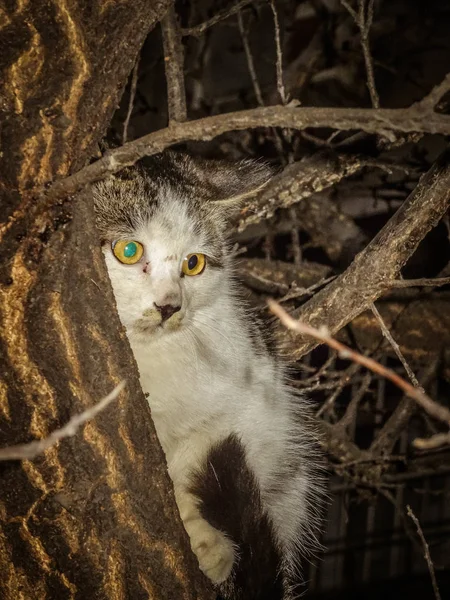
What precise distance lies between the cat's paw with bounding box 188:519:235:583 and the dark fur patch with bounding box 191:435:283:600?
0.08 ft

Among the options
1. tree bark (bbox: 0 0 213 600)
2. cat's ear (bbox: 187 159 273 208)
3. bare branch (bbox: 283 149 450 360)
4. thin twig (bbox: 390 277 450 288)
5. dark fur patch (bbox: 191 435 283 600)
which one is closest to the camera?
tree bark (bbox: 0 0 213 600)

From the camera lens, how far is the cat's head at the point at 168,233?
1.59m

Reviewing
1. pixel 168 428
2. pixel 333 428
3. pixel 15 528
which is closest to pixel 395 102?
pixel 333 428

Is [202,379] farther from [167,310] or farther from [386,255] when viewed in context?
[386,255]

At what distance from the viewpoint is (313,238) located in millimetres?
3117

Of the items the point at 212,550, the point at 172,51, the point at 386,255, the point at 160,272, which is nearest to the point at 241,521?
the point at 212,550

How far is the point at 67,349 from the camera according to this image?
1.05 m

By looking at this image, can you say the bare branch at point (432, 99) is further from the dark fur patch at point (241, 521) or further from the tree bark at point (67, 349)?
the dark fur patch at point (241, 521)

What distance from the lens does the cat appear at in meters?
1.43

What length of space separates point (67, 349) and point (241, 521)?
661 mm

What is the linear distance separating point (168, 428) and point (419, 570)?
2613mm

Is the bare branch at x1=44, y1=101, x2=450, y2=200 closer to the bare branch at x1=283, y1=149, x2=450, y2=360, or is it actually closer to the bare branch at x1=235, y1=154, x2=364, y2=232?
the bare branch at x1=283, y1=149, x2=450, y2=360

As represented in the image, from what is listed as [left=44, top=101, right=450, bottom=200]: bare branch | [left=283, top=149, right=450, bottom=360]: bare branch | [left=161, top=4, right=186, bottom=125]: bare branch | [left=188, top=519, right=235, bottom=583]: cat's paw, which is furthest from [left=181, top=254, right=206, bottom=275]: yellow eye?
[left=44, top=101, right=450, bottom=200]: bare branch

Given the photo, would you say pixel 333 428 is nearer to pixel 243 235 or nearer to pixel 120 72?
pixel 243 235
